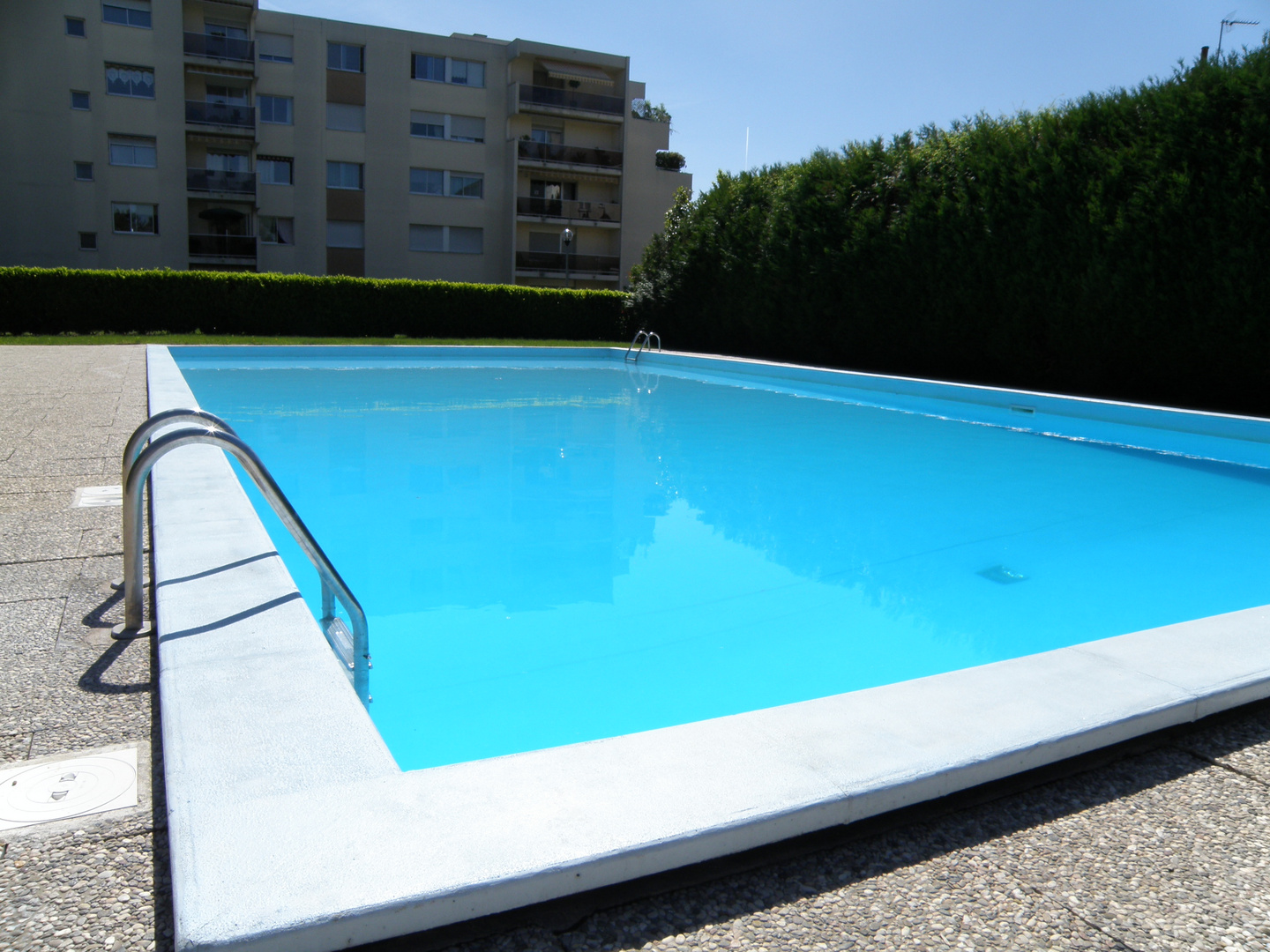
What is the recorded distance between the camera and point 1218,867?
169cm

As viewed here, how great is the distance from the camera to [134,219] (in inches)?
1196

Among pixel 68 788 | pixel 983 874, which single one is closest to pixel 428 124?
pixel 68 788

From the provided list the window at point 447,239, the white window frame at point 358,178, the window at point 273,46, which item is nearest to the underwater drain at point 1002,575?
the window at point 447,239

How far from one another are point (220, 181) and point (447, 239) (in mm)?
8128

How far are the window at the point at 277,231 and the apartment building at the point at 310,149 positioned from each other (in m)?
0.06

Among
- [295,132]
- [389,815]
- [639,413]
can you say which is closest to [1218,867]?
[389,815]

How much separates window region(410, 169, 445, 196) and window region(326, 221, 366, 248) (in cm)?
256

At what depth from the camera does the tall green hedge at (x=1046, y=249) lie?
10578 millimetres

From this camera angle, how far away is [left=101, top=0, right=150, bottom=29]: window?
2955 centimetres

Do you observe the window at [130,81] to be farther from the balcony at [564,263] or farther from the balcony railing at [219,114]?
the balcony at [564,263]

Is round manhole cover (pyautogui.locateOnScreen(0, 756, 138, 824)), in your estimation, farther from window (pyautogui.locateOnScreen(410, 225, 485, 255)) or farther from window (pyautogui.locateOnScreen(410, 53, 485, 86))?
window (pyautogui.locateOnScreen(410, 53, 485, 86))

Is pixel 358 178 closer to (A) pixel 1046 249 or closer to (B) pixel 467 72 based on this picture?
(B) pixel 467 72

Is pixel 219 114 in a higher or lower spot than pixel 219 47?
lower

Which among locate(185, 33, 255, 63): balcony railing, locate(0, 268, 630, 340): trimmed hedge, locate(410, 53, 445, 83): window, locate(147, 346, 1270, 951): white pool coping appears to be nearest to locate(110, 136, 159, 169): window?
locate(185, 33, 255, 63): balcony railing
